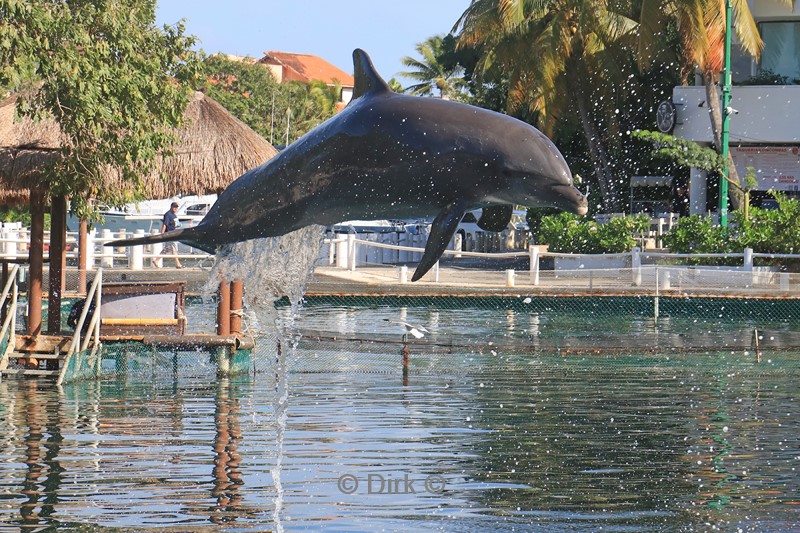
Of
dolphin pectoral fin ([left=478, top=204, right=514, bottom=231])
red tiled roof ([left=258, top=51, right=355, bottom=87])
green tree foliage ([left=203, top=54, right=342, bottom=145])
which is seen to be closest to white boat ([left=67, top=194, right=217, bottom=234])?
green tree foliage ([left=203, top=54, right=342, bottom=145])

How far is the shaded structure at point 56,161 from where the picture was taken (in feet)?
47.0

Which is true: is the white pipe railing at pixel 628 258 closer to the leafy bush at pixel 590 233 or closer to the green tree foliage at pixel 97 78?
the leafy bush at pixel 590 233

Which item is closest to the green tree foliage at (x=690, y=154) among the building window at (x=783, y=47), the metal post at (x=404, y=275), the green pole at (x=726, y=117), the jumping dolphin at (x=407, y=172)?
the green pole at (x=726, y=117)

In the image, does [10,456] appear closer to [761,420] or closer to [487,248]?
[761,420]

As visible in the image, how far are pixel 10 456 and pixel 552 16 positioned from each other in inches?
930

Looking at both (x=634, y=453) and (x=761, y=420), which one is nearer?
(x=634, y=453)

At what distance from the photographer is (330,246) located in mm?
25922

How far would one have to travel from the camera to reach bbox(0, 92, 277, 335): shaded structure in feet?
47.0

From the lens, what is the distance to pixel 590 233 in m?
29.1

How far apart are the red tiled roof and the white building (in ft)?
258

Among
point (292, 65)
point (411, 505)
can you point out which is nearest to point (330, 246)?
point (411, 505)

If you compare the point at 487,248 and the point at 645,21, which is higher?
the point at 645,21

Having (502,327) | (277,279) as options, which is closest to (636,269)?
(502,327)

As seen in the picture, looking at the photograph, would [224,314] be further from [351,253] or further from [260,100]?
[260,100]
